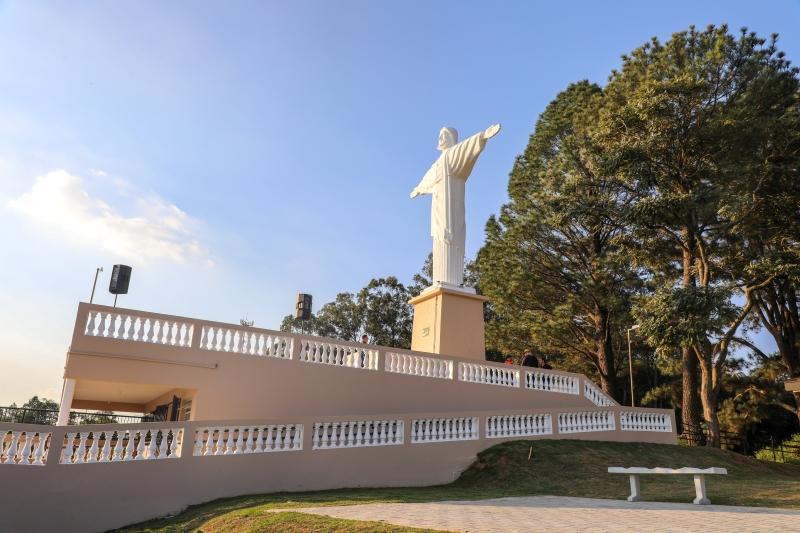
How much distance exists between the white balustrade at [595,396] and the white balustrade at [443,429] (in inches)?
183

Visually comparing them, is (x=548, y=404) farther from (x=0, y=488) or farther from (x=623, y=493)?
(x=0, y=488)

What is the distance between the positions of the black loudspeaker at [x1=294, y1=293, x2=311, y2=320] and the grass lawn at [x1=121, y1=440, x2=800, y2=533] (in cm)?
616

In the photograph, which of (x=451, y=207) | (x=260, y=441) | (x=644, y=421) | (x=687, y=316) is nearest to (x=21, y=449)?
(x=260, y=441)

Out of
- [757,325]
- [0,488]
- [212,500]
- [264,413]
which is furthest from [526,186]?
[0,488]

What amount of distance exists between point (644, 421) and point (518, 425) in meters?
4.43

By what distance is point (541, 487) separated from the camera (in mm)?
10953

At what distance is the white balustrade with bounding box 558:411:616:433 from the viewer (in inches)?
566

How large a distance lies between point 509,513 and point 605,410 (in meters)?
8.85

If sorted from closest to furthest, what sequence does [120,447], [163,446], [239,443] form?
[120,447] < [163,446] < [239,443]

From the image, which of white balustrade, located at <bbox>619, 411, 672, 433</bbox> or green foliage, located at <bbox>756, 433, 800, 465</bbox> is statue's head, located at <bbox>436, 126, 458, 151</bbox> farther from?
green foliage, located at <bbox>756, 433, 800, 465</bbox>

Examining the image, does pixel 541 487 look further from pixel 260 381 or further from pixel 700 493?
pixel 260 381

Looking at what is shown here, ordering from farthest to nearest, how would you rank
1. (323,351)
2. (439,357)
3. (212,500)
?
(439,357)
(323,351)
(212,500)

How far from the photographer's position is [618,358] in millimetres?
28234

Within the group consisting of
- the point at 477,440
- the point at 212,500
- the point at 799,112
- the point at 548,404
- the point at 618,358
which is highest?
the point at 799,112
